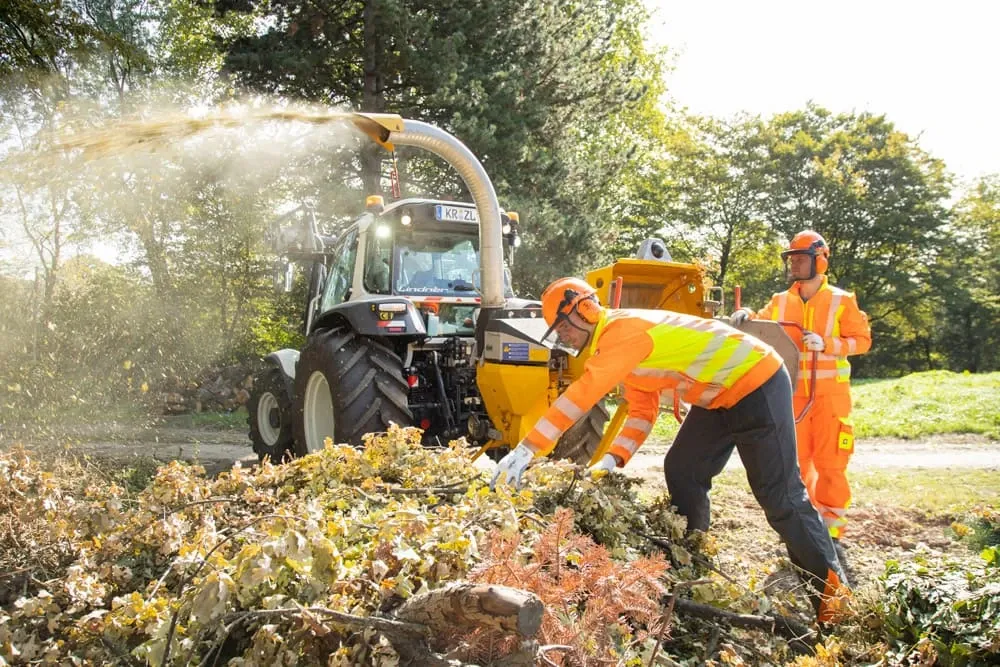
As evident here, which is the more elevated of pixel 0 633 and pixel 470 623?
pixel 470 623

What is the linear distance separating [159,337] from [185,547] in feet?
34.4

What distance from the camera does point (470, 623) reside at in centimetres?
208

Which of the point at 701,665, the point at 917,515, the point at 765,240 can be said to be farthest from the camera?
the point at 765,240

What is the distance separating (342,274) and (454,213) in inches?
51.2

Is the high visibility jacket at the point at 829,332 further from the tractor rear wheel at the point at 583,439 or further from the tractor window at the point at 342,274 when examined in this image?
the tractor window at the point at 342,274

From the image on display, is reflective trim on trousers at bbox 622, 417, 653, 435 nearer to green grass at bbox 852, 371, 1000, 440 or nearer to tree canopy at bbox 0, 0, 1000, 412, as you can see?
tree canopy at bbox 0, 0, 1000, 412

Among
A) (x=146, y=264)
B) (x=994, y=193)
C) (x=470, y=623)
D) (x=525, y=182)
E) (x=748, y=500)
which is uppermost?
(x=994, y=193)

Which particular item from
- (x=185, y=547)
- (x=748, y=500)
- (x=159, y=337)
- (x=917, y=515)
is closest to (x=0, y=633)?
(x=185, y=547)

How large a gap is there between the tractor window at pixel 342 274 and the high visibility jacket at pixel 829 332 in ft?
11.7

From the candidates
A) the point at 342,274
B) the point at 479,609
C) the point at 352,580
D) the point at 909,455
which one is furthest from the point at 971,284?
the point at 479,609

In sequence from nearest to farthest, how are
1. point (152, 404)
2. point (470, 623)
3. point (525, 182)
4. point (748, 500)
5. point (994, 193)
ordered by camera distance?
point (470, 623) → point (748, 500) → point (152, 404) → point (525, 182) → point (994, 193)

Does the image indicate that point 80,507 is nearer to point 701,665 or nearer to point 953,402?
point 701,665

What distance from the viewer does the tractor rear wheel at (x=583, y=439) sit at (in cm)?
581

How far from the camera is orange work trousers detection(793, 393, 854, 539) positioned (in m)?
4.94
